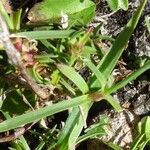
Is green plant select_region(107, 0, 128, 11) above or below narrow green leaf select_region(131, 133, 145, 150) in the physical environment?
above

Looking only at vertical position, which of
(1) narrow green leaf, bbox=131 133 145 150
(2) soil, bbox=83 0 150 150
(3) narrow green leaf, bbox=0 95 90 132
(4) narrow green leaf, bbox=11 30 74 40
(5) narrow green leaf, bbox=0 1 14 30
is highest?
(5) narrow green leaf, bbox=0 1 14 30

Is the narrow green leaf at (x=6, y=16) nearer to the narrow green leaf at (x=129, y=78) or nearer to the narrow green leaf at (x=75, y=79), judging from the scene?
the narrow green leaf at (x=75, y=79)

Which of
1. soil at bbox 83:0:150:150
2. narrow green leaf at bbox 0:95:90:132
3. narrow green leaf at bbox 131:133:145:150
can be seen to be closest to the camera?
narrow green leaf at bbox 0:95:90:132

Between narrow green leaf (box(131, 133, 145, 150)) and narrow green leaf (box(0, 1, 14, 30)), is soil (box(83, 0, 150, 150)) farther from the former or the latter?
narrow green leaf (box(0, 1, 14, 30))

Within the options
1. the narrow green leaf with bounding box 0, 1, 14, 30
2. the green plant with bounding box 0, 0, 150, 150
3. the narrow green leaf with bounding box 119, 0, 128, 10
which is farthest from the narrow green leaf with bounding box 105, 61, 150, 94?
the narrow green leaf with bounding box 0, 1, 14, 30

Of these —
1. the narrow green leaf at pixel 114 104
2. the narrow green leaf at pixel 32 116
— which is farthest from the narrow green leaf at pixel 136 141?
the narrow green leaf at pixel 32 116

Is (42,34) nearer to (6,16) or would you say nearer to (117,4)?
(6,16)

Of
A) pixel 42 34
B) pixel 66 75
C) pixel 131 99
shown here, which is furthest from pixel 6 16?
pixel 131 99

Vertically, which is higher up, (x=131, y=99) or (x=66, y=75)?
(x=66, y=75)

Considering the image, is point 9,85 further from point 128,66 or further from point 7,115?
point 128,66

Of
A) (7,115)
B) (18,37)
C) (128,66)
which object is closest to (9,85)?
(7,115)

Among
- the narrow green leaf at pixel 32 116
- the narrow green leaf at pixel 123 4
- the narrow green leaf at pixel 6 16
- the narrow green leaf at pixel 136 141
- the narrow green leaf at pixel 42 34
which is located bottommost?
the narrow green leaf at pixel 136 141
